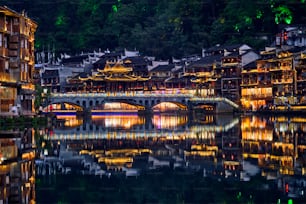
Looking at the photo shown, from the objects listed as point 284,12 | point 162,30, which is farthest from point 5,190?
point 162,30

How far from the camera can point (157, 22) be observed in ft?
475

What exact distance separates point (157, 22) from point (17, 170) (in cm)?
11882

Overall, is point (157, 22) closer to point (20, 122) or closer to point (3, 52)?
point (3, 52)

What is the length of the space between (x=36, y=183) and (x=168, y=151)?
15.2 m

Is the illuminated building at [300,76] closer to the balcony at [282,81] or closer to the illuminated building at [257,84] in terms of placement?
the balcony at [282,81]

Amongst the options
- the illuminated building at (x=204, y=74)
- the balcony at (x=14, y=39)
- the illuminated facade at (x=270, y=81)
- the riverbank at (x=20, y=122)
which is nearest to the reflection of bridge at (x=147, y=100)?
the illuminated facade at (x=270, y=81)

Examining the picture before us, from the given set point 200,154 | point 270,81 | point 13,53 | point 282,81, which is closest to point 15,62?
point 13,53

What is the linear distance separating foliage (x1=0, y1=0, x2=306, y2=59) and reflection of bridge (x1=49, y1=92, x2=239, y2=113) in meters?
22.9

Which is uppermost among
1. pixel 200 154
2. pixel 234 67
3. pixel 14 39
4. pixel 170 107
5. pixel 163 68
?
pixel 163 68

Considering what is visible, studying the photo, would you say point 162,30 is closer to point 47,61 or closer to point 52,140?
point 47,61

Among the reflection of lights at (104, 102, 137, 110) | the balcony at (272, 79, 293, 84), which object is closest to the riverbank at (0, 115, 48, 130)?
the balcony at (272, 79, 293, 84)

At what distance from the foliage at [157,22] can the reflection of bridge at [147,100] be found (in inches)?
900

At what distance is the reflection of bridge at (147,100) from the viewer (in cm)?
10419

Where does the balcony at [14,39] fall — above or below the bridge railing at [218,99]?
above
